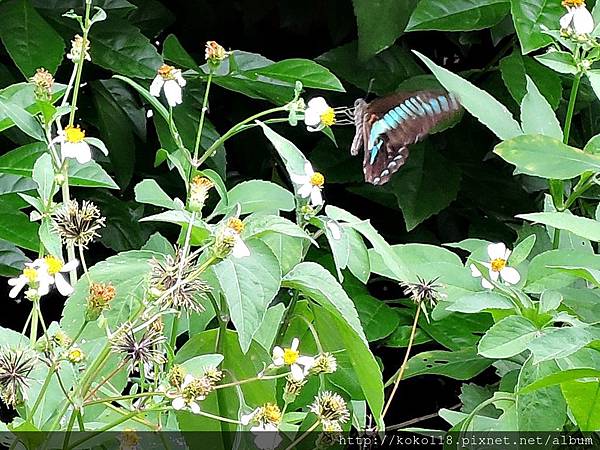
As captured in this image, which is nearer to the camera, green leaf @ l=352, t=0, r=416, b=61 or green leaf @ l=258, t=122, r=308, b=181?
green leaf @ l=258, t=122, r=308, b=181

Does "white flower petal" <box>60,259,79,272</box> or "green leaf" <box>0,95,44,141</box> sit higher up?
"green leaf" <box>0,95,44,141</box>

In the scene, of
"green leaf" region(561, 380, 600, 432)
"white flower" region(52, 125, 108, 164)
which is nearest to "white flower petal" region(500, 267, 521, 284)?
"green leaf" region(561, 380, 600, 432)

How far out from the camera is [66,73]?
1.10 meters

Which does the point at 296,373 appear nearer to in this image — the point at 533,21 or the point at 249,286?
the point at 249,286

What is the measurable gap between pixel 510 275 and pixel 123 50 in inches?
21.9

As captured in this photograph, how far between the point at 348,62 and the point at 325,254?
0.87ft

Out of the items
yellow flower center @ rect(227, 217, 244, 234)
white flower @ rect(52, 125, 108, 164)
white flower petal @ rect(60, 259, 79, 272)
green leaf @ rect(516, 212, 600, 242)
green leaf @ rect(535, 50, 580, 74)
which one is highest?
white flower @ rect(52, 125, 108, 164)

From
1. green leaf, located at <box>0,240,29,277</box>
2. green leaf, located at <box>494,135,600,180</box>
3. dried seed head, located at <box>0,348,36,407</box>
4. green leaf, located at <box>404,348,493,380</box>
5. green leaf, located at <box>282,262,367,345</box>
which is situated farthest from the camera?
green leaf, located at <box>0,240,29,277</box>

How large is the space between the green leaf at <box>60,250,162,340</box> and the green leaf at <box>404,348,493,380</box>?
305mm

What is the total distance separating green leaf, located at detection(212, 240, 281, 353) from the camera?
A: 1.56 feet

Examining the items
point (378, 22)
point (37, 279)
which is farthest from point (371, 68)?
point (37, 279)

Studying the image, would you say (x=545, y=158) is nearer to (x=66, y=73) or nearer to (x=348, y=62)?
(x=348, y=62)

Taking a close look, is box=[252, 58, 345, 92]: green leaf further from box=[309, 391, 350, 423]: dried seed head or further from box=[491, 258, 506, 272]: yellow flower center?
box=[309, 391, 350, 423]: dried seed head

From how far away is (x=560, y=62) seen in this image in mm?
716
